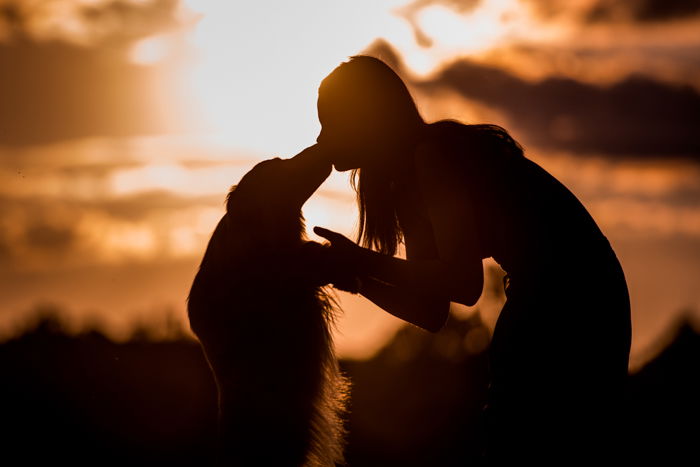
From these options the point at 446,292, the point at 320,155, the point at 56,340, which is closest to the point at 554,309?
the point at 446,292

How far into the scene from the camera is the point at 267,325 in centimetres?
379

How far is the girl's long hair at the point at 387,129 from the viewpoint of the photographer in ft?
12.2

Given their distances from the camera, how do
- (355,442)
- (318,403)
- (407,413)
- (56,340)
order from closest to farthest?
(318,403) → (56,340) → (355,442) → (407,413)

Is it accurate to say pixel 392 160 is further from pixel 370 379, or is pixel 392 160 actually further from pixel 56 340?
pixel 370 379

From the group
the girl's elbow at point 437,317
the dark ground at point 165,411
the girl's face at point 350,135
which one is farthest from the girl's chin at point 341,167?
the dark ground at point 165,411

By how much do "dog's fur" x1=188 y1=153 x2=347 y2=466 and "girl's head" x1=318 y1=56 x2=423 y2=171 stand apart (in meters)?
0.19

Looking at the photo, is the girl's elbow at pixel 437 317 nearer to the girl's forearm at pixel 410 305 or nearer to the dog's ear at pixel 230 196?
the girl's forearm at pixel 410 305

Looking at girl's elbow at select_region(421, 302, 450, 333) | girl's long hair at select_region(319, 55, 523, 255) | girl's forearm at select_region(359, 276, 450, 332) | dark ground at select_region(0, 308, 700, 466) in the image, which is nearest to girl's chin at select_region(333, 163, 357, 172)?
girl's long hair at select_region(319, 55, 523, 255)

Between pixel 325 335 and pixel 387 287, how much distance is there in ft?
1.02

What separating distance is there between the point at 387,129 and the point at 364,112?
0.11 m

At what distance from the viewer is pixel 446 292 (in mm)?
3545

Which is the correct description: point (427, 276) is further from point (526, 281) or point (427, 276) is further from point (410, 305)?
point (410, 305)

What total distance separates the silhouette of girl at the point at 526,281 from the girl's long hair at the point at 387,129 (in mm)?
17

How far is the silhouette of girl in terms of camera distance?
340 centimetres
